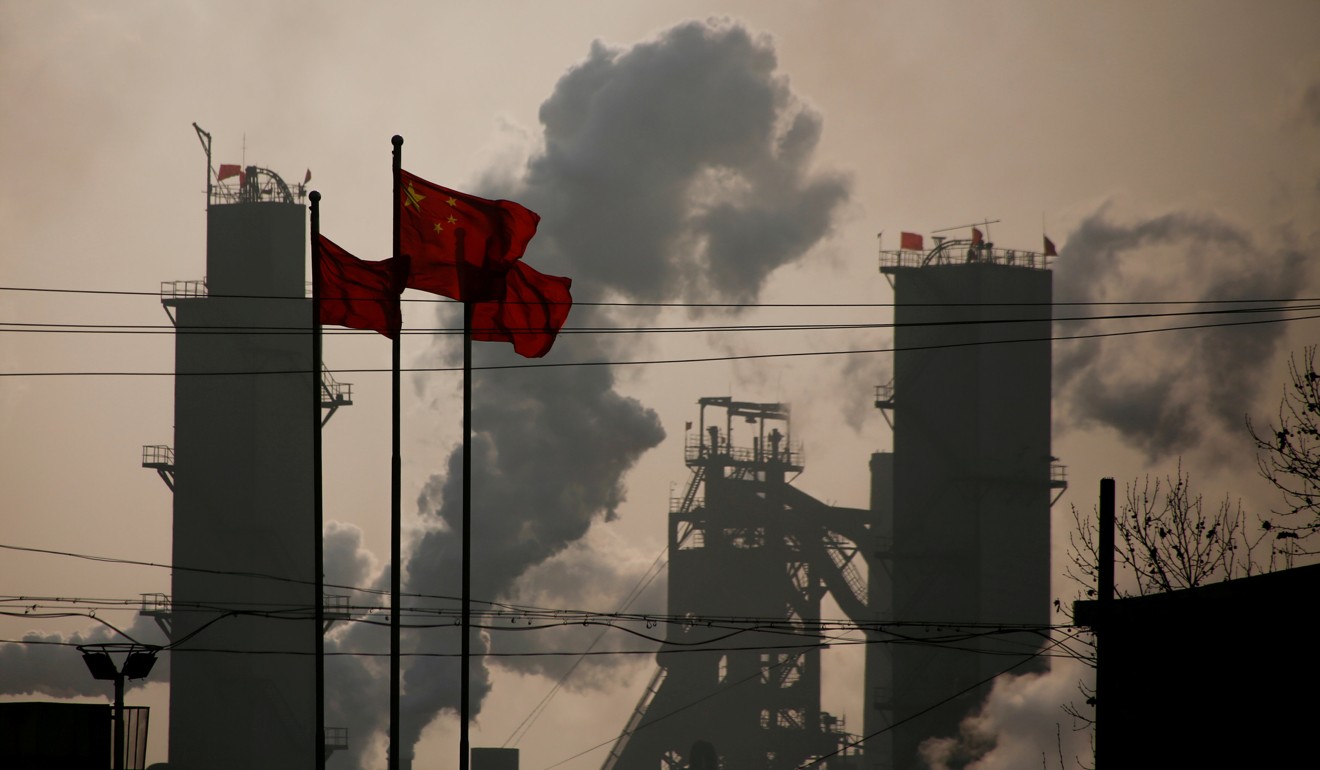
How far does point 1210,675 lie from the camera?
1535 cm

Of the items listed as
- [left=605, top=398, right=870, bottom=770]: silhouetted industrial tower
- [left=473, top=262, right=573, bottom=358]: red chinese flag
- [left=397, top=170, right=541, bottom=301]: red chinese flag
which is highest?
[left=397, top=170, right=541, bottom=301]: red chinese flag

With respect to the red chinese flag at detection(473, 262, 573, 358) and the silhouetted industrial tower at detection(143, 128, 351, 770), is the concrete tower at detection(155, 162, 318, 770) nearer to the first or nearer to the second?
the silhouetted industrial tower at detection(143, 128, 351, 770)

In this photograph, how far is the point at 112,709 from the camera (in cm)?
2139

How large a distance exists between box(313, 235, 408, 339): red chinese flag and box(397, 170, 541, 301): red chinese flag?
1.00ft

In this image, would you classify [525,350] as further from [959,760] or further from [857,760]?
[857,760]

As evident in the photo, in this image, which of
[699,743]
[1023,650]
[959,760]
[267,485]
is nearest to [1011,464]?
[1023,650]

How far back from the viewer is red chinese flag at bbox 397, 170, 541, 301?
16.0 metres

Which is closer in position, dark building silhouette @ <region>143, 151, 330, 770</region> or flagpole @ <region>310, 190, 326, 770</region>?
flagpole @ <region>310, 190, 326, 770</region>

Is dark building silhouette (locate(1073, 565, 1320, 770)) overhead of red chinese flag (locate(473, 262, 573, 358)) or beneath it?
beneath

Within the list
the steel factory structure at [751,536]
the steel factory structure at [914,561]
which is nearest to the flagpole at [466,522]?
the steel factory structure at [751,536]

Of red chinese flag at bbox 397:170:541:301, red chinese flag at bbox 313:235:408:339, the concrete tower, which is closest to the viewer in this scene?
red chinese flag at bbox 313:235:408:339

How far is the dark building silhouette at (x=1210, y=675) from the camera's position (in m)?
14.4

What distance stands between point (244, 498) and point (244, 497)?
1.4 inches

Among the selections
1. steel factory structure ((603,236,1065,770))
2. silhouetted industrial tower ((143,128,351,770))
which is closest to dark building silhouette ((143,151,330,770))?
silhouetted industrial tower ((143,128,351,770))
